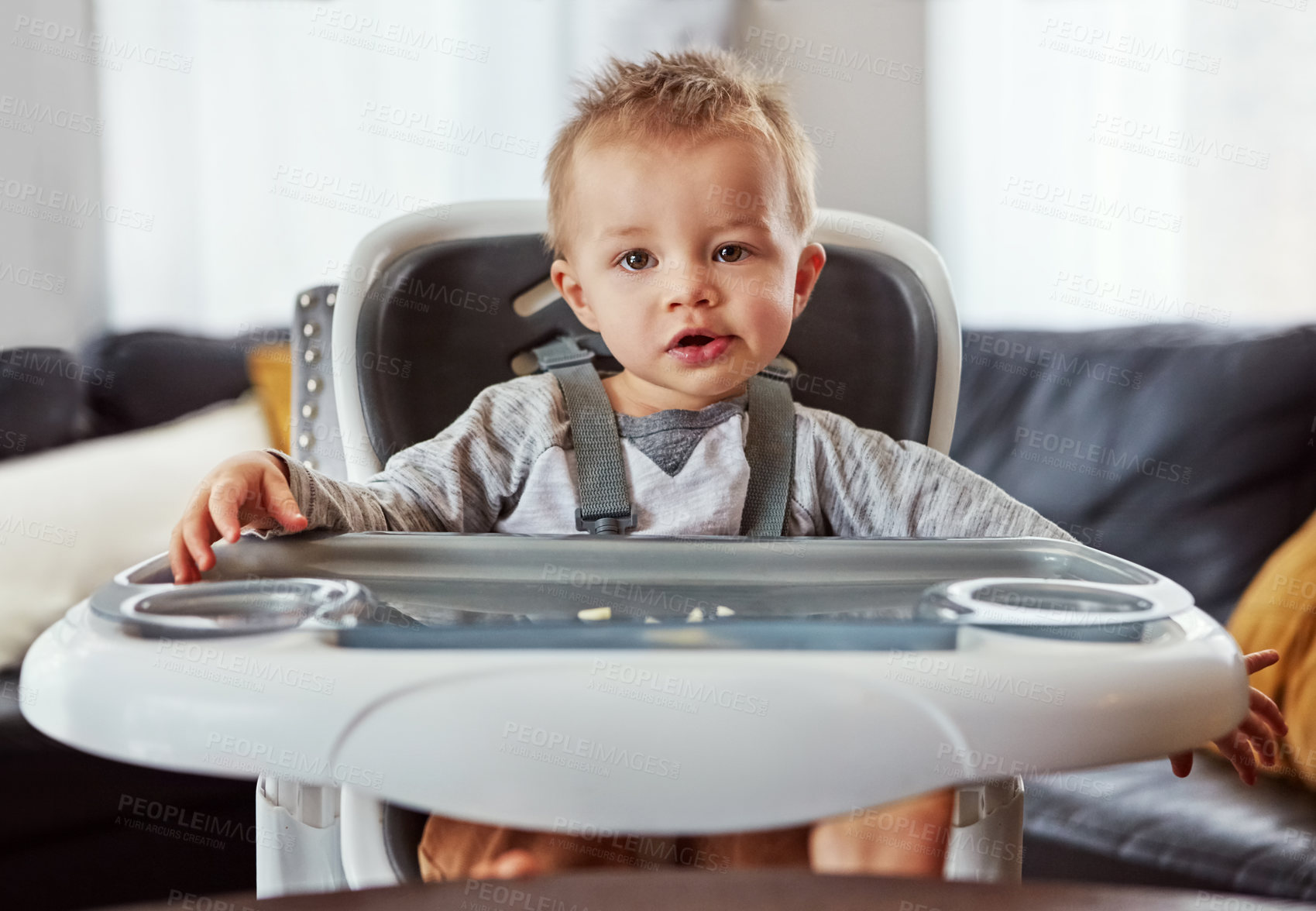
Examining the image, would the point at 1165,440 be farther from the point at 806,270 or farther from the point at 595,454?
the point at 595,454

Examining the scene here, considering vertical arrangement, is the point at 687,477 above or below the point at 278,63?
below

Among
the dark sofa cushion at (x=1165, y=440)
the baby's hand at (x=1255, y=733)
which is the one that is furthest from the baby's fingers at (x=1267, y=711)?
the dark sofa cushion at (x=1165, y=440)

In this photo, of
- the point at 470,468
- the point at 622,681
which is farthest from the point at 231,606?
the point at 470,468

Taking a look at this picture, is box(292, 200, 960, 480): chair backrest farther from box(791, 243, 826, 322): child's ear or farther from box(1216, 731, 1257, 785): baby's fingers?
box(1216, 731, 1257, 785): baby's fingers

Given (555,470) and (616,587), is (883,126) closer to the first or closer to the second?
(555,470)

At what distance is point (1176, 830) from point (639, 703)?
3.28ft

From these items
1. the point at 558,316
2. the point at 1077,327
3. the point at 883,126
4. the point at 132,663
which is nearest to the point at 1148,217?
the point at 1077,327

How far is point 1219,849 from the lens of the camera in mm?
1173

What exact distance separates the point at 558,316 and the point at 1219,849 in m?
0.85

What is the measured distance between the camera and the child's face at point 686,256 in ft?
2.85

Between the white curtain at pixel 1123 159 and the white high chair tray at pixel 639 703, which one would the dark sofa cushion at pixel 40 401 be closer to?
the white high chair tray at pixel 639 703

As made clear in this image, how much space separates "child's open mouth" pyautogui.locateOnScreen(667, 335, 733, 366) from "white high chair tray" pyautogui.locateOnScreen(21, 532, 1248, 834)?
0.41 m

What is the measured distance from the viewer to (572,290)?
0.99m

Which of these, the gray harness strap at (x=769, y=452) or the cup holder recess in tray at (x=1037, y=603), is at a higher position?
the cup holder recess in tray at (x=1037, y=603)
